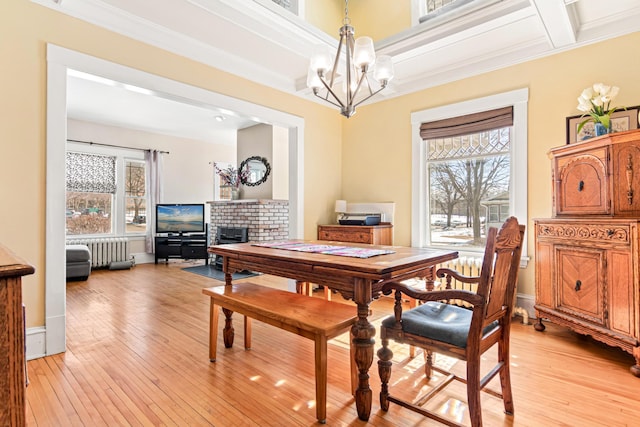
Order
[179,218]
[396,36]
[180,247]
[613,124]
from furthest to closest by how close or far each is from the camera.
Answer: [179,218], [180,247], [396,36], [613,124]

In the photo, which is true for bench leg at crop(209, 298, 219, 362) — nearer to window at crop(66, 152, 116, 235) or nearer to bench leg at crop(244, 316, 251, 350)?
bench leg at crop(244, 316, 251, 350)

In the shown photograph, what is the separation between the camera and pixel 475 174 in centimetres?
387

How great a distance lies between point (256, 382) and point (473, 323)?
4.67 feet

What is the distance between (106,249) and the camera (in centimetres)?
634

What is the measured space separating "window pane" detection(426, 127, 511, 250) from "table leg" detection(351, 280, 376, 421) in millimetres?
2628

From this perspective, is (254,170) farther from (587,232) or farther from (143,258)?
(587,232)

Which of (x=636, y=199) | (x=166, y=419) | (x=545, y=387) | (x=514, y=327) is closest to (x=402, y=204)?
(x=514, y=327)

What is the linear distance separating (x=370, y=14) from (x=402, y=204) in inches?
96.9

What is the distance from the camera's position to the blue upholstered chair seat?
1.58m

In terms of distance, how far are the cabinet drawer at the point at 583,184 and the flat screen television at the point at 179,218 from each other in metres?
6.27

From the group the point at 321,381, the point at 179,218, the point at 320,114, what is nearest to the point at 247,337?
the point at 321,381

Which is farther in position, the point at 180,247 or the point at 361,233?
the point at 180,247

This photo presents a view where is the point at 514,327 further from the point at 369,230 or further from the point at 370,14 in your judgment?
the point at 370,14

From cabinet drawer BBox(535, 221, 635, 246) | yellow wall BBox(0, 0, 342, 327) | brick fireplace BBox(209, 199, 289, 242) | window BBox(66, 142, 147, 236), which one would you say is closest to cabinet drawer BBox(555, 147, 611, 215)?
cabinet drawer BBox(535, 221, 635, 246)
